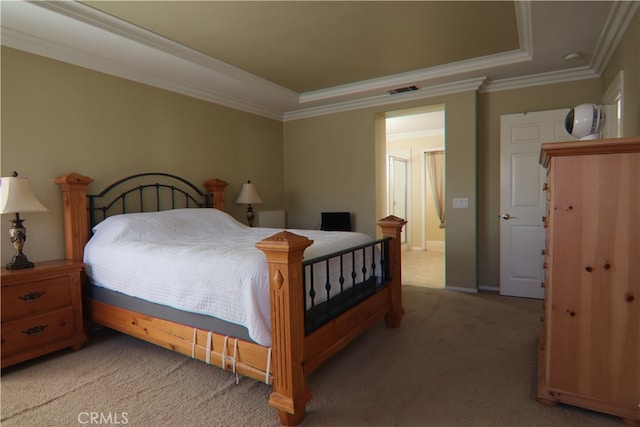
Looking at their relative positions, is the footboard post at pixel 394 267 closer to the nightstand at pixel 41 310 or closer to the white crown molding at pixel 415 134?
the nightstand at pixel 41 310

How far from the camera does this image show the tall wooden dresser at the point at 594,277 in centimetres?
166

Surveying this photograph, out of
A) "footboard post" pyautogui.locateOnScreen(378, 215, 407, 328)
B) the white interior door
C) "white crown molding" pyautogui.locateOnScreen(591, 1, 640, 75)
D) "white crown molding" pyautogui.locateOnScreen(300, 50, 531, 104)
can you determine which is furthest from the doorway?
"footboard post" pyautogui.locateOnScreen(378, 215, 407, 328)

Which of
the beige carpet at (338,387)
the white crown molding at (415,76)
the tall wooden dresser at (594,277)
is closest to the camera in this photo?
the tall wooden dresser at (594,277)

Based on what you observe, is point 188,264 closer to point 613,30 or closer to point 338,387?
point 338,387

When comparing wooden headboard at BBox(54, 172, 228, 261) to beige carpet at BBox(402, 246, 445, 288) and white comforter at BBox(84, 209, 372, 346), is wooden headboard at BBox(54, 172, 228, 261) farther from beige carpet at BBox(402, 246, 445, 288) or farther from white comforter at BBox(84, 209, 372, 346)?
beige carpet at BBox(402, 246, 445, 288)

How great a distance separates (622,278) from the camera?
1.68m

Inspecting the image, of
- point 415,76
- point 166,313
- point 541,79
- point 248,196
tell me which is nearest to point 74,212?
point 166,313

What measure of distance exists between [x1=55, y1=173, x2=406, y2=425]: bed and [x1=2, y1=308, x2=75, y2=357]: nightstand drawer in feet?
0.69

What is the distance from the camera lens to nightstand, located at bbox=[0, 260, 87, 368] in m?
2.30

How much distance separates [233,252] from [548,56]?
3305 millimetres

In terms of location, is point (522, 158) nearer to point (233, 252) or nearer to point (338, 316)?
point (338, 316)

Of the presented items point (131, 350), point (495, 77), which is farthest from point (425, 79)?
point (131, 350)

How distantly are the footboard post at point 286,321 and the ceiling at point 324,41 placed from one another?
1804 mm

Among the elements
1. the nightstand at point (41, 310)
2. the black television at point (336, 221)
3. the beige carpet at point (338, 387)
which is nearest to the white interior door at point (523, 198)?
the beige carpet at point (338, 387)
